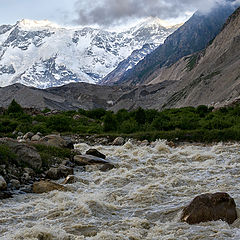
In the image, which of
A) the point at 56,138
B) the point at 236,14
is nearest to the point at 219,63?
the point at 236,14

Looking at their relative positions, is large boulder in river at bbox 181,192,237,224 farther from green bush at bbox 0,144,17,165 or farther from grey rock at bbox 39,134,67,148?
grey rock at bbox 39,134,67,148

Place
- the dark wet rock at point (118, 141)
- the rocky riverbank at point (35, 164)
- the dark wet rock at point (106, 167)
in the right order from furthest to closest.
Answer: the dark wet rock at point (118, 141) < the dark wet rock at point (106, 167) < the rocky riverbank at point (35, 164)

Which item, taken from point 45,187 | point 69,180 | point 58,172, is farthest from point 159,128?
point 45,187

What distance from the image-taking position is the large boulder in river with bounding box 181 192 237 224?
847 centimetres

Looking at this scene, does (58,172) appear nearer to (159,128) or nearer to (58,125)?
(159,128)

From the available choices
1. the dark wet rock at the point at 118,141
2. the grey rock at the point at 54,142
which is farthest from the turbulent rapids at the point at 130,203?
the dark wet rock at the point at 118,141

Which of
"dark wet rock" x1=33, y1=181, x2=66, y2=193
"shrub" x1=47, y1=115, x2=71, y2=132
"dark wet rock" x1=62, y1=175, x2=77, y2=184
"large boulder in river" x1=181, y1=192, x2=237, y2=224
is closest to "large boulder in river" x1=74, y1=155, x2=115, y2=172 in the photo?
"dark wet rock" x1=62, y1=175, x2=77, y2=184

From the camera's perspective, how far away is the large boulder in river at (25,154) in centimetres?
1449

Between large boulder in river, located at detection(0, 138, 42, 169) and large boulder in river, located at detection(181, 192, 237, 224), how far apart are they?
756cm

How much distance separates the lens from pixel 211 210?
28.0 feet

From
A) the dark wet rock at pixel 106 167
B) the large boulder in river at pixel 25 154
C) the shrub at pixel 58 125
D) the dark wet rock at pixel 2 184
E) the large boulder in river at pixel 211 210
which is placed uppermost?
the shrub at pixel 58 125

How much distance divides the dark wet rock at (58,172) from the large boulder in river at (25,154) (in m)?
0.71

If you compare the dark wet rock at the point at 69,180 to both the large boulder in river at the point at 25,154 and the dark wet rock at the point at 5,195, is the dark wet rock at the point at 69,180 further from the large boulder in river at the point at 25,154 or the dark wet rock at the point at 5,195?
the dark wet rock at the point at 5,195

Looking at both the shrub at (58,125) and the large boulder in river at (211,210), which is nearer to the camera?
the large boulder in river at (211,210)
